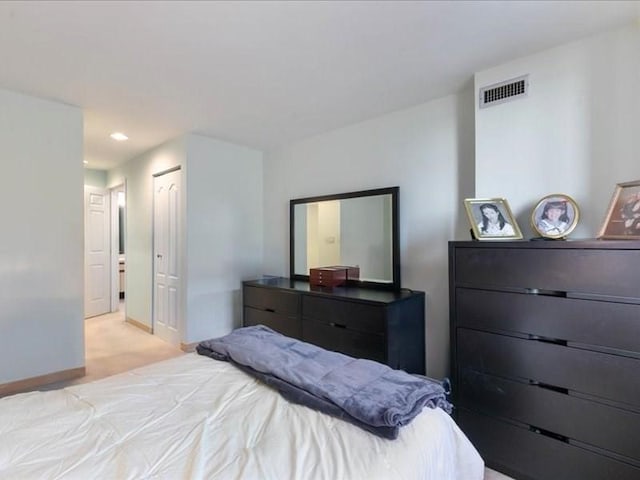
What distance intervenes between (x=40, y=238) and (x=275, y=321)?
6.94 feet

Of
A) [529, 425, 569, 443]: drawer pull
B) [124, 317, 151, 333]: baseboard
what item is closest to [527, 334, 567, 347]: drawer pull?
[529, 425, 569, 443]: drawer pull

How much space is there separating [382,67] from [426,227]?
1284 millimetres

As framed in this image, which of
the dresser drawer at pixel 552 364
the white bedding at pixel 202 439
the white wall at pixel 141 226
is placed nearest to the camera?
the white bedding at pixel 202 439

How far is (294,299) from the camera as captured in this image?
3.12 meters

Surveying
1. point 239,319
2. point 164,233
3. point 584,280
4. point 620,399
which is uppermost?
point 164,233

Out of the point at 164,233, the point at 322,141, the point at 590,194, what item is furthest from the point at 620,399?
the point at 164,233

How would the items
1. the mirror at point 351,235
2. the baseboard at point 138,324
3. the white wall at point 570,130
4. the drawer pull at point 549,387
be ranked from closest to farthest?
the drawer pull at point 549,387, the white wall at point 570,130, the mirror at point 351,235, the baseboard at point 138,324

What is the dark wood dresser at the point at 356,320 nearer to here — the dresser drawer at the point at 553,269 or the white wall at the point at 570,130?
the dresser drawer at the point at 553,269

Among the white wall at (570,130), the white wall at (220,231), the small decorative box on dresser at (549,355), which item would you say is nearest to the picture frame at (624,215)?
the small decorative box on dresser at (549,355)

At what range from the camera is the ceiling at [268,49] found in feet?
5.56

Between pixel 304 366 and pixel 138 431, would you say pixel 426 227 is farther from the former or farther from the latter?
pixel 138 431

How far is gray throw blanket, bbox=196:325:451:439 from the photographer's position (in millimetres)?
1106

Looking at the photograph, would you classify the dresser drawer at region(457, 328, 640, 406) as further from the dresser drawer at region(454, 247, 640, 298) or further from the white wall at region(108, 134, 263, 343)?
the white wall at region(108, 134, 263, 343)

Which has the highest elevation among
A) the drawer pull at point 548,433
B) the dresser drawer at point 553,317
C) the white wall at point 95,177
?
the white wall at point 95,177
